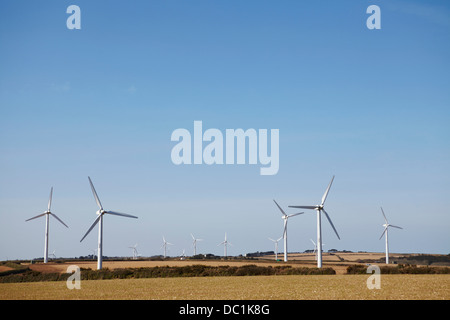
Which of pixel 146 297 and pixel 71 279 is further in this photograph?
pixel 71 279

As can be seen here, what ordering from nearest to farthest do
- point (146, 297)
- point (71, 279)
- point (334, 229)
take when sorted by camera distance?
point (146, 297)
point (71, 279)
point (334, 229)

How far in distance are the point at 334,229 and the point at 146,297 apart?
215 feet

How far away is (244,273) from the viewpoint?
9038 cm
